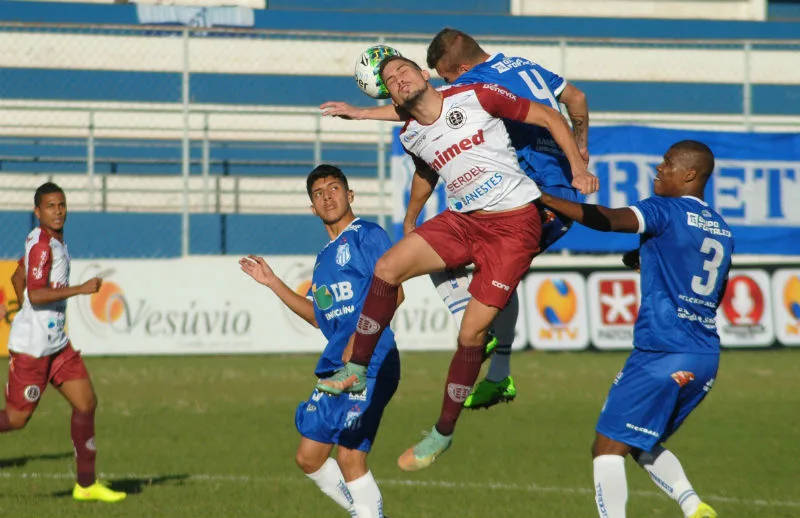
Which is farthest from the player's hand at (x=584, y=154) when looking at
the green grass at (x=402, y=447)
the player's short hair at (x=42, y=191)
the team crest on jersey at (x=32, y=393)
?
the team crest on jersey at (x=32, y=393)

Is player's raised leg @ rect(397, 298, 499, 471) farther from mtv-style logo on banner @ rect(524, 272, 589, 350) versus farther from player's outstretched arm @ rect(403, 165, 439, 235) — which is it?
mtv-style logo on banner @ rect(524, 272, 589, 350)

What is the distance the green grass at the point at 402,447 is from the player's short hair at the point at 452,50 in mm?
3687

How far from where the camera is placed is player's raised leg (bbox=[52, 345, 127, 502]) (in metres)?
10.0

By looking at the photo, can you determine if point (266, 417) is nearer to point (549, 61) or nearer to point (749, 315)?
point (749, 315)

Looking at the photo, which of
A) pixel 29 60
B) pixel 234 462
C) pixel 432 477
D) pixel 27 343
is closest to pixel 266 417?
pixel 234 462

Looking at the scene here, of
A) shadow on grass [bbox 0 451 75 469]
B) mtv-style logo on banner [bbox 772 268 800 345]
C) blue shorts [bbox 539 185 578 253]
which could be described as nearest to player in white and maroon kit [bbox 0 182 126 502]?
shadow on grass [bbox 0 451 75 469]

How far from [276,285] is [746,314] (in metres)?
13.4

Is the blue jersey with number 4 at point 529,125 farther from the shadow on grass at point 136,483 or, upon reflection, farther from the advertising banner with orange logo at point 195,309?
the advertising banner with orange logo at point 195,309

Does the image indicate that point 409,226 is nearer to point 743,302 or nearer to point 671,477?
point 671,477

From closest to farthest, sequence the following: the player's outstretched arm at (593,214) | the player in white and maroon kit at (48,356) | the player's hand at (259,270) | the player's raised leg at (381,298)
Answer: the player's outstretched arm at (593,214) < the player's raised leg at (381,298) < the player's hand at (259,270) < the player in white and maroon kit at (48,356)

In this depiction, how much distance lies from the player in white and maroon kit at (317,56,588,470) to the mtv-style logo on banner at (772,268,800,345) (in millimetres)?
13773

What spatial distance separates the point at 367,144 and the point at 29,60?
6.66m

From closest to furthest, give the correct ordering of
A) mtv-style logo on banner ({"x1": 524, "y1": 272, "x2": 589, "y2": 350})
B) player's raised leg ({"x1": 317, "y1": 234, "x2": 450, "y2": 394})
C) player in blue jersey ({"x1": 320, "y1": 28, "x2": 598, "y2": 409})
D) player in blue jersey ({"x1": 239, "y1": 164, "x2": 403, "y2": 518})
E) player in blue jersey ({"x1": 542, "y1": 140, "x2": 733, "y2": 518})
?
1. player's raised leg ({"x1": 317, "y1": 234, "x2": 450, "y2": 394})
2. player in blue jersey ({"x1": 542, "y1": 140, "x2": 733, "y2": 518})
3. player in blue jersey ({"x1": 320, "y1": 28, "x2": 598, "y2": 409})
4. player in blue jersey ({"x1": 239, "y1": 164, "x2": 403, "y2": 518})
5. mtv-style logo on banner ({"x1": 524, "y1": 272, "x2": 589, "y2": 350})

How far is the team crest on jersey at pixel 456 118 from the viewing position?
23.6 ft
